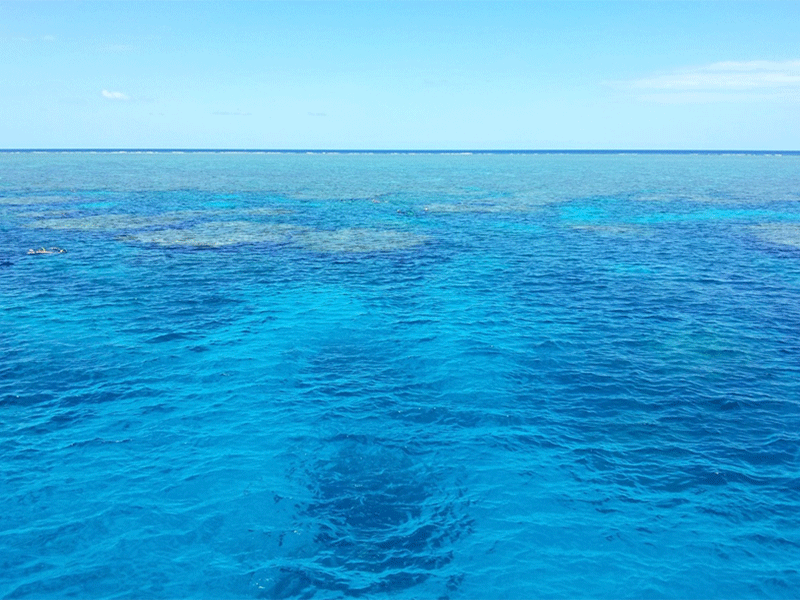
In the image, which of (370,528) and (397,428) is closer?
(370,528)

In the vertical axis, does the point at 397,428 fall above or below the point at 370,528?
above

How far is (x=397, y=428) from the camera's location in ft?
129

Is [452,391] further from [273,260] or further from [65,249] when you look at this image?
[65,249]

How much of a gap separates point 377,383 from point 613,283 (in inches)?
1592

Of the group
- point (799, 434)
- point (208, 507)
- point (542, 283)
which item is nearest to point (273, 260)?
point (542, 283)

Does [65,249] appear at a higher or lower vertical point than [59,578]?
higher

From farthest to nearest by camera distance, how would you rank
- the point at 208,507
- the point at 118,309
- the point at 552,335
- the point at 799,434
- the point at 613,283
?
the point at 613,283, the point at 118,309, the point at 552,335, the point at 799,434, the point at 208,507

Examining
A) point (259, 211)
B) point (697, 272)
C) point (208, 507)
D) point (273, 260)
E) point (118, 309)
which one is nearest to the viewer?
point (208, 507)

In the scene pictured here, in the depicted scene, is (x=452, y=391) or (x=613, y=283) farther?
(x=613, y=283)

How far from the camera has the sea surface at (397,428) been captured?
27.7 meters

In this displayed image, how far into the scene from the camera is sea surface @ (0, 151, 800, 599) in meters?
27.7

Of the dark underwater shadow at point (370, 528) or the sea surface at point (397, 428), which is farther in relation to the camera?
the sea surface at point (397, 428)

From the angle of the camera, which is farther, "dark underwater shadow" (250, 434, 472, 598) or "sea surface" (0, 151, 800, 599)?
"sea surface" (0, 151, 800, 599)

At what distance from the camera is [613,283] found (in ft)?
239
